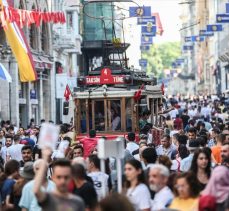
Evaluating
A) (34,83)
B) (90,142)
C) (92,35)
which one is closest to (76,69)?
(92,35)

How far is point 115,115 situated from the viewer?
26.2 metres

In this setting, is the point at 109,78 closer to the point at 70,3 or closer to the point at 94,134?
the point at 94,134

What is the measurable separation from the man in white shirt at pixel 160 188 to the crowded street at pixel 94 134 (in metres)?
0.01

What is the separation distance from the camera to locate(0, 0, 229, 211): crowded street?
10.9 meters

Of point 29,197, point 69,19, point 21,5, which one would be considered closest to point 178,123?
point 21,5

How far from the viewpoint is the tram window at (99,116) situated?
26.2 meters

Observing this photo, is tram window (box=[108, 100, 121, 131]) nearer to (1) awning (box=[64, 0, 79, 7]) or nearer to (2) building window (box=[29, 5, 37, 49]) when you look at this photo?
(2) building window (box=[29, 5, 37, 49])

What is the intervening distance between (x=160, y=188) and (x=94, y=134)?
1167 cm

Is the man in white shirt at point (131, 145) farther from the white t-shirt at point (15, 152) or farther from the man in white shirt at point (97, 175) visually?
the man in white shirt at point (97, 175)

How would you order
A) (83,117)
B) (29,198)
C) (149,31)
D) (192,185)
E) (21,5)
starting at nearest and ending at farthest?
(192,185) < (29,198) < (83,117) < (21,5) < (149,31)

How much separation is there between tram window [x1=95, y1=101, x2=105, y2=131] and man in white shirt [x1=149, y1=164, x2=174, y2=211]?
14618 millimetres

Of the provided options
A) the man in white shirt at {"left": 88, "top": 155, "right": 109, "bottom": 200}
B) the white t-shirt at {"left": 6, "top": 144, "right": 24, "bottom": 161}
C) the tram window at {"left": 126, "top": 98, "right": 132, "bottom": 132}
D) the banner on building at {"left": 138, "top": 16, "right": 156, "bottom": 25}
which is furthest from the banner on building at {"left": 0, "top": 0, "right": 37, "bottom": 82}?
the man in white shirt at {"left": 88, "top": 155, "right": 109, "bottom": 200}

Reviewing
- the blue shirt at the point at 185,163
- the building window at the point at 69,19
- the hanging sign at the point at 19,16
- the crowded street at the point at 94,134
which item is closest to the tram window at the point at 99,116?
the crowded street at the point at 94,134

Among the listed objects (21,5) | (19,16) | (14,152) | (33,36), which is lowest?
(14,152)
